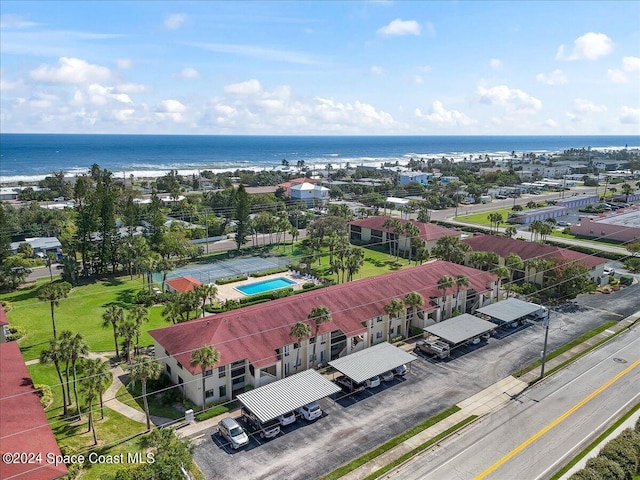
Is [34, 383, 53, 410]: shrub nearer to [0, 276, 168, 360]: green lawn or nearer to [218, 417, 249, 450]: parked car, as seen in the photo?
[0, 276, 168, 360]: green lawn

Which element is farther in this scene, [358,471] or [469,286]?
[469,286]

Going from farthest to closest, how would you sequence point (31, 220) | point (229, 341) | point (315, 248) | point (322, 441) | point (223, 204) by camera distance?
point (223, 204) < point (31, 220) < point (315, 248) < point (229, 341) < point (322, 441)

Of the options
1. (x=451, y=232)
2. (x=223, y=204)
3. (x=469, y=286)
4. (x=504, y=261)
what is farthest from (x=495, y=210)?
(x=469, y=286)

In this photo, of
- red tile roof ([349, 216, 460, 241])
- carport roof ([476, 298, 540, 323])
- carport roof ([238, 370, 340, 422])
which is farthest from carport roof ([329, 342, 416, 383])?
red tile roof ([349, 216, 460, 241])

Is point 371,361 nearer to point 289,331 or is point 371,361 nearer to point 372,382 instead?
point 372,382

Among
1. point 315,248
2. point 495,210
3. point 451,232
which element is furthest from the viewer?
point 495,210

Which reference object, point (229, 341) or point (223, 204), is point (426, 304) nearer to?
point (229, 341)

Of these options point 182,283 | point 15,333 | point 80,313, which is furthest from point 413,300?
point 15,333

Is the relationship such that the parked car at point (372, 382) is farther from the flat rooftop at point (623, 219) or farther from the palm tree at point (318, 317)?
the flat rooftop at point (623, 219)
